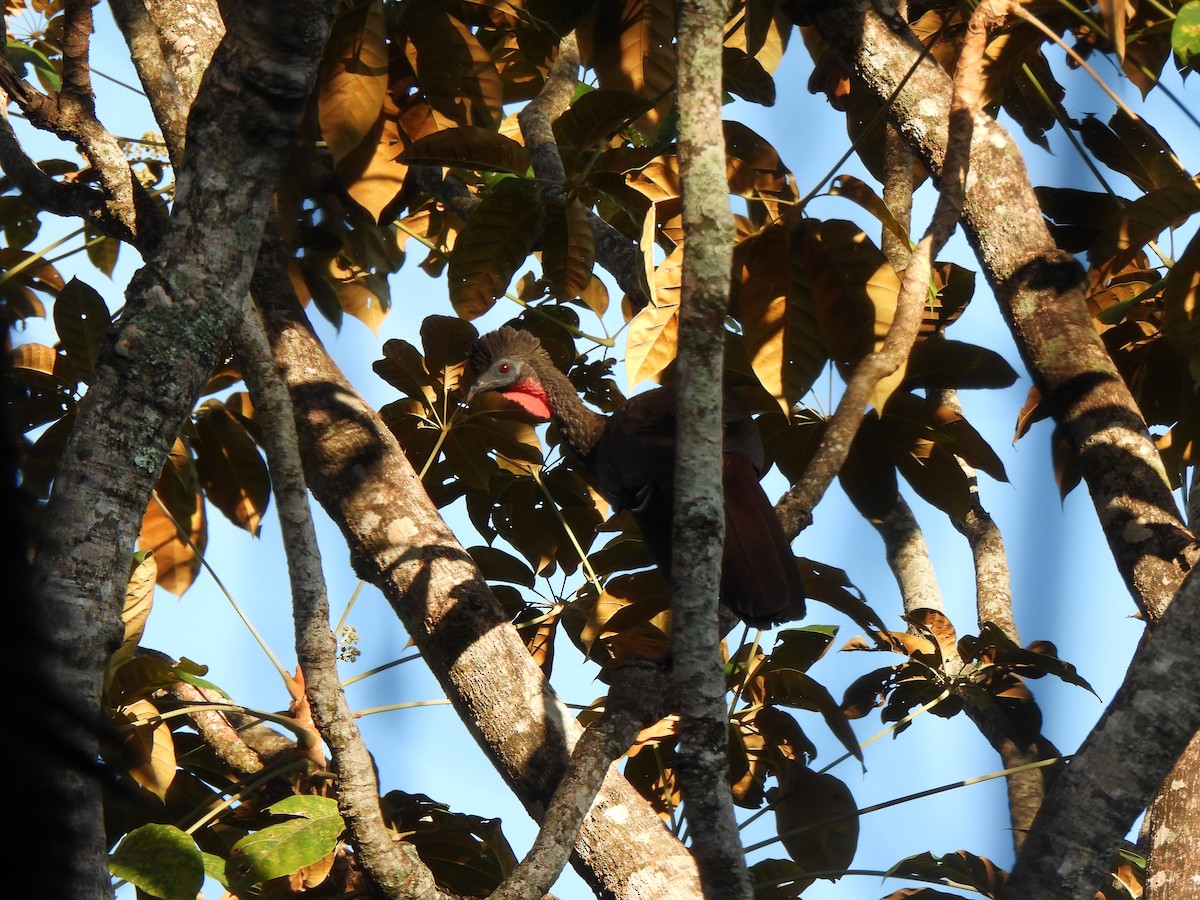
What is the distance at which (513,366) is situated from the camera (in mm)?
3033

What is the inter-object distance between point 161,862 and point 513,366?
5.62 feet

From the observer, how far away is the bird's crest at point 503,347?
3084 millimetres

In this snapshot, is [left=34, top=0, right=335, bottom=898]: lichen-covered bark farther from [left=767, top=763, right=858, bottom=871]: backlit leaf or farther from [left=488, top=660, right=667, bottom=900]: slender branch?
[left=767, top=763, right=858, bottom=871]: backlit leaf

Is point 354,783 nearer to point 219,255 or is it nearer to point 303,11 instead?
point 219,255

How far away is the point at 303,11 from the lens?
1397mm

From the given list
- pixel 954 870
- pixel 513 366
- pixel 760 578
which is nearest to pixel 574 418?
pixel 513 366

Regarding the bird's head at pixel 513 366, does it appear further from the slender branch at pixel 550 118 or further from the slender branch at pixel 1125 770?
the slender branch at pixel 1125 770

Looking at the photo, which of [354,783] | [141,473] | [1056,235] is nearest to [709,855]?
[354,783]

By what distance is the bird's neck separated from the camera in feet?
9.46

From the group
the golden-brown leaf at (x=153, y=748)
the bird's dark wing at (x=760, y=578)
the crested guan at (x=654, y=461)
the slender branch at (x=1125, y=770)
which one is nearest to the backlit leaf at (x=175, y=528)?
the golden-brown leaf at (x=153, y=748)

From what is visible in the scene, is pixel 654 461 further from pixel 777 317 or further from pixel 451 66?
pixel 451 66

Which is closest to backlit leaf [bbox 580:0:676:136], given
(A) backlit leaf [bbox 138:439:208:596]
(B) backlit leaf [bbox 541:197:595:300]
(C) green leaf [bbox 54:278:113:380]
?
(B) backlit leaf [bbox 541:197:595:300]

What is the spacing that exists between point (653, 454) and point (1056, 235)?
1078mm

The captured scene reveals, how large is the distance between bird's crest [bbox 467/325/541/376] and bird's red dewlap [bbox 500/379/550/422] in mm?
114
